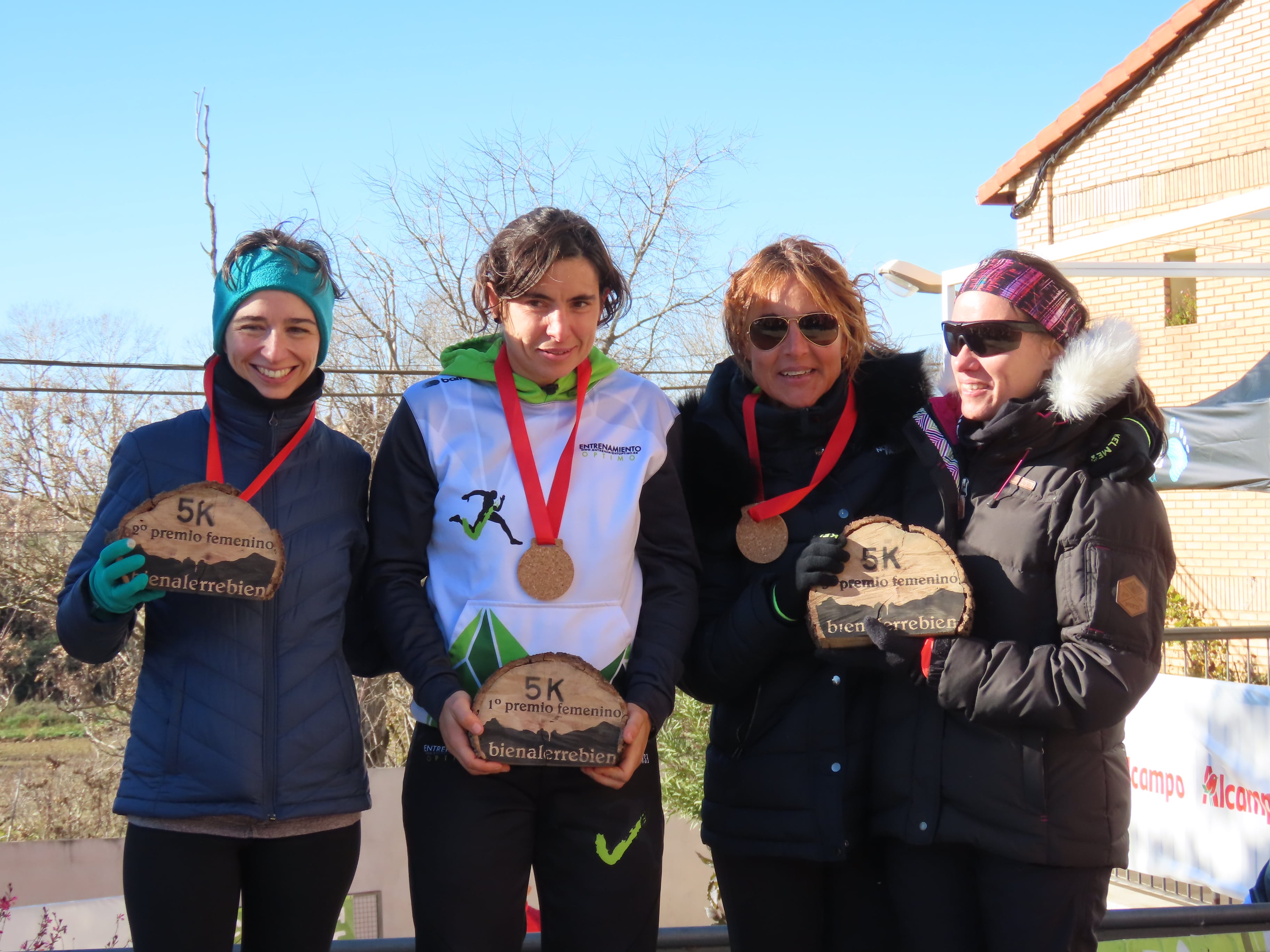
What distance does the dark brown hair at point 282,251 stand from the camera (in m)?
2.52

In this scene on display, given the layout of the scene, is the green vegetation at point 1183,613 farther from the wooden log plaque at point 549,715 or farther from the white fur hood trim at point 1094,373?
the wooden log plaque at point 549,715

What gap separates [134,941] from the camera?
2.23 meters

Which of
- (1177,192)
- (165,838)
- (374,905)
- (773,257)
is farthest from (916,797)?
(1177,192)

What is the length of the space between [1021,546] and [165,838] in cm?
190

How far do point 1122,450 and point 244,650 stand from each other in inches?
75.7

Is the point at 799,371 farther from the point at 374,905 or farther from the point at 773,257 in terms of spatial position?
the point at 374,905

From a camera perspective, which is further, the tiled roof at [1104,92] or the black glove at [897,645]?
the tiled roof at [1104,92]

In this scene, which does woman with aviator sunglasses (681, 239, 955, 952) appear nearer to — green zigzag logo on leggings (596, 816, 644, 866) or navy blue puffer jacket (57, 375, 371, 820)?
green zigzag logo on leggings (596, 816, 644, 866)

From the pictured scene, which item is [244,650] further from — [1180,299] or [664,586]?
[1180,299]

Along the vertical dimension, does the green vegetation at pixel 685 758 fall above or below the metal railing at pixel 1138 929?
below

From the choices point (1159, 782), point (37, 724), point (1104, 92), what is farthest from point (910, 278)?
point (37, 724)

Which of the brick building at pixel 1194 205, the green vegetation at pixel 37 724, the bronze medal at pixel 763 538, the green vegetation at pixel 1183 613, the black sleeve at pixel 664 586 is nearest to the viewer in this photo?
the black sleeve at pixel 664 586

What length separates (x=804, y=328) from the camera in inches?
107

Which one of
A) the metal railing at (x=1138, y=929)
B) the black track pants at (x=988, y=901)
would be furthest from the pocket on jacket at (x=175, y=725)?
the black track pants at (x=988, y=901)
